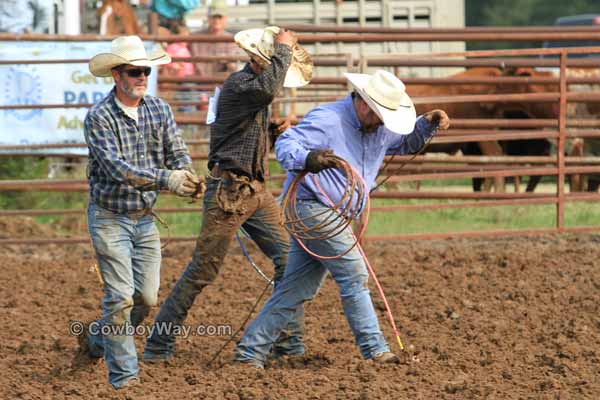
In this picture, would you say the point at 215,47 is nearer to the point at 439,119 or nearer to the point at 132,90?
the point at 439,119

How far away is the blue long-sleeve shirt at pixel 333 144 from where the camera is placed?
5902mm

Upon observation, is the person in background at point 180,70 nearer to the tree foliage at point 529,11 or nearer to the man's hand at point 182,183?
the man's hand at point 182,183

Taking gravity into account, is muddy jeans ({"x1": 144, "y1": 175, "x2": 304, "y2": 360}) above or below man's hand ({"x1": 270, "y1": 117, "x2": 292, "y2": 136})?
below

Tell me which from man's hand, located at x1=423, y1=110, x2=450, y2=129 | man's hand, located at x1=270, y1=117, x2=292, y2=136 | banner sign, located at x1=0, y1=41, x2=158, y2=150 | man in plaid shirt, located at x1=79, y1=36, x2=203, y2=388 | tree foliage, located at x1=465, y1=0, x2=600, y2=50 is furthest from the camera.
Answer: tree foliage, located at x1=465, y1=0, x2=600, y2=50

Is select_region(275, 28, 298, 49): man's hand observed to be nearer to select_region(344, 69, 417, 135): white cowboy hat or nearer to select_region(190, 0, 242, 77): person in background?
select_region(344, 69, 417, 135): white cowboy hat

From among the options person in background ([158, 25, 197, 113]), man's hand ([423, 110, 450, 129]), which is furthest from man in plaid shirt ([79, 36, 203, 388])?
person in background ([158, 25, 197, 113])

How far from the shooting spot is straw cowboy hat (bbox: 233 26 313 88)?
5.96 m

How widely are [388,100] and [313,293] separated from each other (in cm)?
116

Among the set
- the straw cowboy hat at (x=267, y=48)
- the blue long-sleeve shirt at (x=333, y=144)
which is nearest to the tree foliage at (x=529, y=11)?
the straw cowboy hat at (x=267, y=48)

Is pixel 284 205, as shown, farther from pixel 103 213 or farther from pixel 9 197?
pixel 9 197

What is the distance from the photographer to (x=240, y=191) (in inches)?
244

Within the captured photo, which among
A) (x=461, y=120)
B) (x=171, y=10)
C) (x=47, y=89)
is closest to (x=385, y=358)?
(x=461, y=120)

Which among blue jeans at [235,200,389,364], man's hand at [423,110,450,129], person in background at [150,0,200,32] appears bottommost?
blue jeans at [235,200,389,364]

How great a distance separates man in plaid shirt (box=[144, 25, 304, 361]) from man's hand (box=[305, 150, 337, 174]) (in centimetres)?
48
